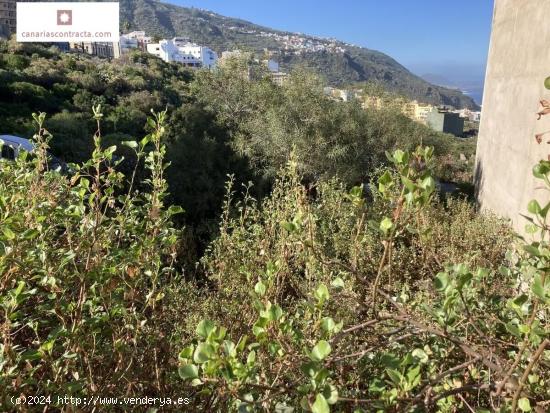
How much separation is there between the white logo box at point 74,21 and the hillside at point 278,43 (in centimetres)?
4481

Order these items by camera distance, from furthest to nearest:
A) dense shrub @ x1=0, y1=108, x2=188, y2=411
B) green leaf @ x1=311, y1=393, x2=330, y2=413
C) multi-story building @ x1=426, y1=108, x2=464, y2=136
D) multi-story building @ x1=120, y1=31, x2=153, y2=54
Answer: multi-story building @ x1=120, y1=31, x2=153, y2=54, multi-story building @ x1=426, y1=108, x2=464, y2=136, dense shrub @ x1=0, y1=108, x2=188, y2=411, green leaf @ x1=311, y1=393, x2=330, y2=413

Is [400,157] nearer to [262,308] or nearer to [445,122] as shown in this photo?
[262,308]

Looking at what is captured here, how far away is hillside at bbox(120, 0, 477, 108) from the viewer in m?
75.6

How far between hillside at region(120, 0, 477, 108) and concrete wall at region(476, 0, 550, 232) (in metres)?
62.4

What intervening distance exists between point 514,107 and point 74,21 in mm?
28929

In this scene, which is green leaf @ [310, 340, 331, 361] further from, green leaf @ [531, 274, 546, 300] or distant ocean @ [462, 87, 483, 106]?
distant ocean @ [462, 87, 483, 106]

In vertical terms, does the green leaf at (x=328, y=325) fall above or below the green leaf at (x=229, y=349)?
above

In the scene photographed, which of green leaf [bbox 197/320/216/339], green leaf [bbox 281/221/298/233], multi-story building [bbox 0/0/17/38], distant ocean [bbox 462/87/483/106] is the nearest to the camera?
green leaf [bbox 197/320/216/339]

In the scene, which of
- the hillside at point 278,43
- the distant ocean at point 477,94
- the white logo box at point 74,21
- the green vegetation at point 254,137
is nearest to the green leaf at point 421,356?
the green vegetation at point 254,137

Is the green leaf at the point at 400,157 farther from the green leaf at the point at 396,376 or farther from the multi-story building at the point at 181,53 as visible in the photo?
the multi-story building at the point at 181,53

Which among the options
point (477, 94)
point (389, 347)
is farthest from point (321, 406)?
point (477, 94)

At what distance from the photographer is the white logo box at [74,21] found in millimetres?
27047

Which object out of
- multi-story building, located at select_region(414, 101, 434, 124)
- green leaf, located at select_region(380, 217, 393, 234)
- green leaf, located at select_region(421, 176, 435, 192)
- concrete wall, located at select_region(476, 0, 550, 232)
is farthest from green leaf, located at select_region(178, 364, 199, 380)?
multi-story building, located at select_region(414, 101, 434, 124)

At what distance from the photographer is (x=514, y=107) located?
5668 millimetres
